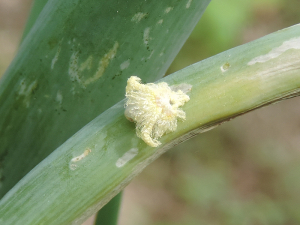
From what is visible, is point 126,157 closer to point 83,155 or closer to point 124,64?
point 83,155

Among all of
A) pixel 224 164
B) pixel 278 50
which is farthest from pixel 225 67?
pixel 224 164

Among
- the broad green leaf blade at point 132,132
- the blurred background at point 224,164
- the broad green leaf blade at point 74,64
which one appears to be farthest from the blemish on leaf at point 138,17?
the blurred background at point 224,164

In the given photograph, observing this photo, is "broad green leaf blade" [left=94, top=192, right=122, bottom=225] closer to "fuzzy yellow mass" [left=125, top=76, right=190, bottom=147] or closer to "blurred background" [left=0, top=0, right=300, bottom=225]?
"fuzzy yellow mass" [left=125, top=76, right=190, bottom=147]

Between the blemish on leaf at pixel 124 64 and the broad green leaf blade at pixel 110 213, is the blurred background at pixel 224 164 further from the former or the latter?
the blemish on leaf at pixel 124 64

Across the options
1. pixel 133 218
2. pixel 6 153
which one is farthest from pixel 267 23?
pixel 6 153

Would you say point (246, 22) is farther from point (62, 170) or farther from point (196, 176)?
point (62, 170)

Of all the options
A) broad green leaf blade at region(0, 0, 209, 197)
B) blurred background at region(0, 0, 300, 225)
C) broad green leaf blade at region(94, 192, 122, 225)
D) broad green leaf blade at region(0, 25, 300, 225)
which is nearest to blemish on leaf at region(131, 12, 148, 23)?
broad green leaf blade at region(0, 0, 209, 197)
